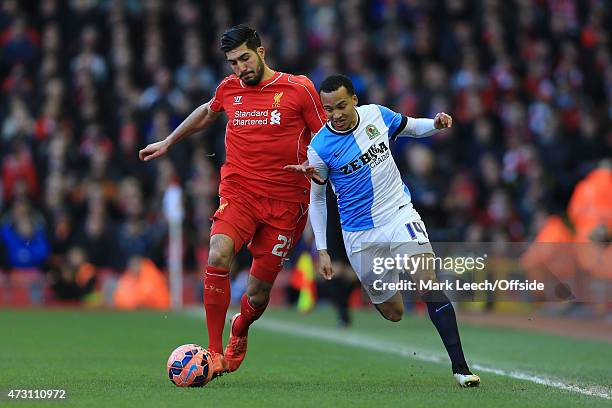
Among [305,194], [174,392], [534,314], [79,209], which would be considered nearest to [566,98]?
[534,314]

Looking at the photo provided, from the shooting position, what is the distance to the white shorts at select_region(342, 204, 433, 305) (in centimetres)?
888

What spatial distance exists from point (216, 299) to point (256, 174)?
3.06 ft

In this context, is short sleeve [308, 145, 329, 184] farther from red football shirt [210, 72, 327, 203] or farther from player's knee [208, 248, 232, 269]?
player's knee [208, 248, 232, 269]

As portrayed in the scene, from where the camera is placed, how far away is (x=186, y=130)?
31.9ft

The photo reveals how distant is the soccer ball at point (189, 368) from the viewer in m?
8.56

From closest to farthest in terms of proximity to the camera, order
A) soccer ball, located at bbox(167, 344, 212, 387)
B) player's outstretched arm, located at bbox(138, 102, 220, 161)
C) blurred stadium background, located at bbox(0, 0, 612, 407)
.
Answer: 1. soccer ball, located at bbox(167, 344, 212, 387)
2. player's outstretched arm, located at bbox(138, 102, 220, 161)
3. blurred stadium background, located at bbox(0, 0, 612, 407)

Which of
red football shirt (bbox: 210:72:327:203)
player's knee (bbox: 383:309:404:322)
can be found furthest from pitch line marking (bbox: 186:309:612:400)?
red football shirt (bbox: 210:72:327:203)

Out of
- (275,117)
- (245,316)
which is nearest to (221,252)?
(245,316)

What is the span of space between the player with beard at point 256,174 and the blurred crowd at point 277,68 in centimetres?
1074

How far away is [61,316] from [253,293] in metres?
9.37

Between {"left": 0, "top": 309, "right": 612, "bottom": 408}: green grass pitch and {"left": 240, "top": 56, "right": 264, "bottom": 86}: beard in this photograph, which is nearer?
{"left": 0, "top": 309, "right": 612, "bottom": 408}: green grass pitch

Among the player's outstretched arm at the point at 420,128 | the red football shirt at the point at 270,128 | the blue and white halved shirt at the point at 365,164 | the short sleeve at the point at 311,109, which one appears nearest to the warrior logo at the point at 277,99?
the red football shirt at the point at 270,128

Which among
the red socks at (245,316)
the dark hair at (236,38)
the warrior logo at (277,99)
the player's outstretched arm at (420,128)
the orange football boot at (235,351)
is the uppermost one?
the dark hair at (236,38)

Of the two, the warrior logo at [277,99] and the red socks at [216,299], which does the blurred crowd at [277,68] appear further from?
the red socks at [216,299]
